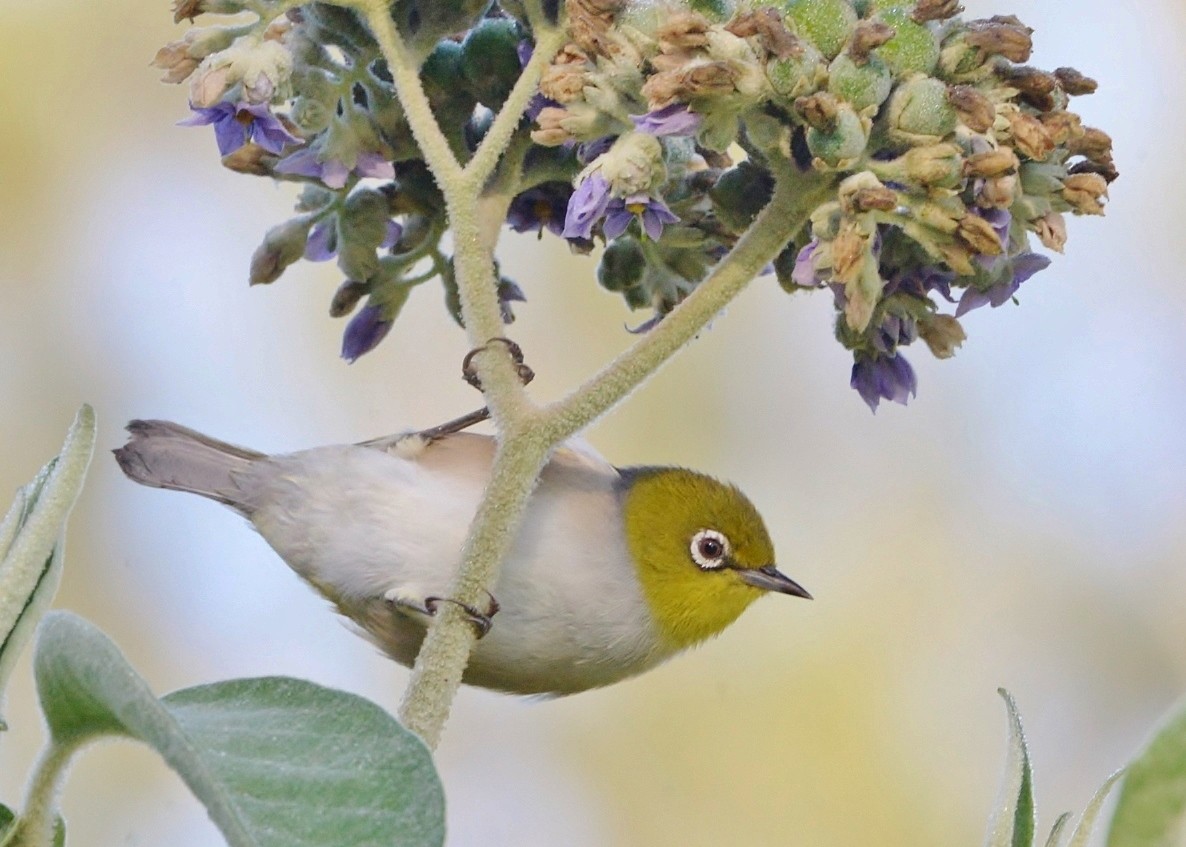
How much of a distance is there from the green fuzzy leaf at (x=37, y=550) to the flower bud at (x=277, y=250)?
0.70 meters

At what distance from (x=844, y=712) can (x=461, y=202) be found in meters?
3.90

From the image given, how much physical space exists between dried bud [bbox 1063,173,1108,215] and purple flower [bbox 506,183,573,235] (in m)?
0.60

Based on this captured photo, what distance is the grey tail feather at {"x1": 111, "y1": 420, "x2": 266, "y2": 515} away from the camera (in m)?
2.52

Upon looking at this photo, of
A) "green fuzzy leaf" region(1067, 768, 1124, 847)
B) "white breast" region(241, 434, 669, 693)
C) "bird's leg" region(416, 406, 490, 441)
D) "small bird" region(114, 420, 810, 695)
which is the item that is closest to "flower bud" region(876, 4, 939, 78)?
"green fuzzy leaf" region(1067, 768, 1124, 847)

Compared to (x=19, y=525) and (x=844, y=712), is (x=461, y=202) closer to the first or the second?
(x=19, y=525)

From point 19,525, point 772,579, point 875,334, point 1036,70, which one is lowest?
point 772,579

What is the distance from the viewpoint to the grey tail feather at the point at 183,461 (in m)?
2.52

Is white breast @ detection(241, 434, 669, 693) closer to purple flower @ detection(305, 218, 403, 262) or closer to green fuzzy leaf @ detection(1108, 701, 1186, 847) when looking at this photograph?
purple flower @ detection(305, 218, 403, 262)

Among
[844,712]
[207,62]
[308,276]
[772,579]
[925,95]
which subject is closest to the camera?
[925,95]

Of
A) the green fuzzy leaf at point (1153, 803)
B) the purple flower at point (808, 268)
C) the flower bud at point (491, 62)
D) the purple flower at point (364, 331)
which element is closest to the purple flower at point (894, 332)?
the purple flower at point (808, 268)

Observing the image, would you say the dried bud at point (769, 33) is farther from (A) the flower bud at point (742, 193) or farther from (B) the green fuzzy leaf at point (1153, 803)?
(B) the green fuzzy leaf at point (1153, 803)

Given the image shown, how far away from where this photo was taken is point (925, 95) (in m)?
1.51

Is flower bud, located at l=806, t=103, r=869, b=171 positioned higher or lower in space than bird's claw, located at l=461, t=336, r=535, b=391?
higher

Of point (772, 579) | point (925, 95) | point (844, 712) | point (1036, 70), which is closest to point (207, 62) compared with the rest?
point (925, 95)
